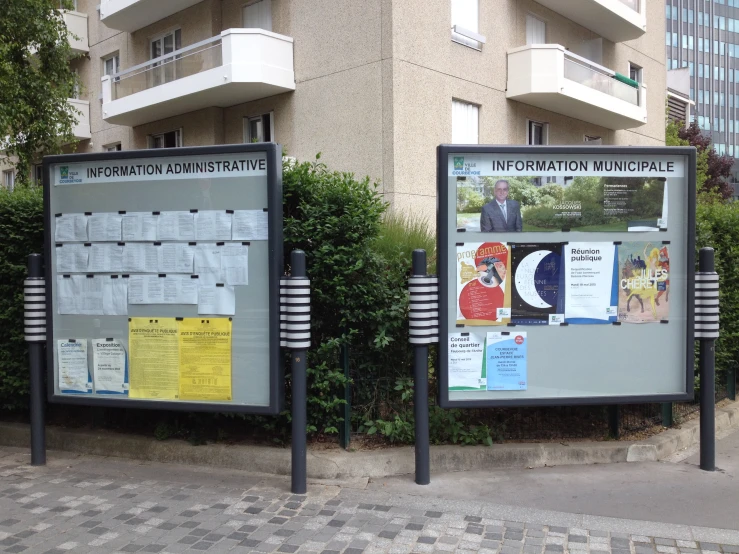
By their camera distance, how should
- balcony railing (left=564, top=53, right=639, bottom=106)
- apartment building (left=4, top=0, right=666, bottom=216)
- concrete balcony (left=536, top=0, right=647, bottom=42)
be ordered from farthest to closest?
concrete balcony (left=536, top=0, right=647, bottom=42) → balcony railing (left=564, top=53, right=639, bottom=106) → apartment building (left=4, top=0, right=666, bottom=216)

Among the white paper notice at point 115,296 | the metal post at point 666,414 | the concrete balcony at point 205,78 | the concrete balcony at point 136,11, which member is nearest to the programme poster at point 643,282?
the metal post at point 666,414

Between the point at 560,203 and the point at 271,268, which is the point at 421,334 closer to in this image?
the point at 271,268

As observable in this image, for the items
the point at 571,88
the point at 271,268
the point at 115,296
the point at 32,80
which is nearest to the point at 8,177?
the point at 32,80

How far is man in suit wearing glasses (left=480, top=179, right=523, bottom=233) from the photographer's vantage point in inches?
225

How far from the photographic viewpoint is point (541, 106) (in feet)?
60.3

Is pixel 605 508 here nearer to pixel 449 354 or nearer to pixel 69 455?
pixel 449 354

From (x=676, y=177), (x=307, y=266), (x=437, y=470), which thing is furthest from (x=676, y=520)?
(x=307, y=266)

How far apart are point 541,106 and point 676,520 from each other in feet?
49.2

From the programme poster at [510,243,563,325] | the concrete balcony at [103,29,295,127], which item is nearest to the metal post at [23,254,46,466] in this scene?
the programme poster at [510,243,563,325]

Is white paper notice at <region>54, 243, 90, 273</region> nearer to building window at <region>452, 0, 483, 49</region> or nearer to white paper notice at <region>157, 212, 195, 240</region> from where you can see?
white paper notice at <region>157, 212, 195, 240</region>

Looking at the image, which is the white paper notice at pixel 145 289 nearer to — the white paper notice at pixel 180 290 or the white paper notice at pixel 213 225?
the white paper notice at pixel 180 290

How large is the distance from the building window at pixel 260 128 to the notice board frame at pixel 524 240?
1189 centimetres

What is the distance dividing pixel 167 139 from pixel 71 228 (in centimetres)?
1493

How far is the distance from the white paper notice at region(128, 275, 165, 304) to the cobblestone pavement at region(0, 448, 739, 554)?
1.49 metres
